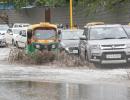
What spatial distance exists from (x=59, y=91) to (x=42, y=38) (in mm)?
11357

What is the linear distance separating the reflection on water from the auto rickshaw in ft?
29.0

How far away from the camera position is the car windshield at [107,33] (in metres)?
21.5

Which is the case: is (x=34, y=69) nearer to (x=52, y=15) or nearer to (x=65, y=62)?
(x=65, y=62)

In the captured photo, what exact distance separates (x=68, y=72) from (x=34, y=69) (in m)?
1.75

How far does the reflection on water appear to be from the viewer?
12.2m

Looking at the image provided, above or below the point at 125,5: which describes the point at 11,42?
below

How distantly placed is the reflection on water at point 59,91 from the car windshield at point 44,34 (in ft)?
31.1

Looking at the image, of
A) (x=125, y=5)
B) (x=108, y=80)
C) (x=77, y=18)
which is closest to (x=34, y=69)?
(x=108, y=80)

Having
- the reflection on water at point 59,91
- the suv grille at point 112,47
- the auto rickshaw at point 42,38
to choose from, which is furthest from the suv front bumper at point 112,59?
the reflection on water at point 59,91

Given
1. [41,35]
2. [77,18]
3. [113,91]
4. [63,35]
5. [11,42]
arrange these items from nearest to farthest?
[113,91], [41,35], [63,35], [11,42], [77,18]

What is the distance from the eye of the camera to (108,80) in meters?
15.7

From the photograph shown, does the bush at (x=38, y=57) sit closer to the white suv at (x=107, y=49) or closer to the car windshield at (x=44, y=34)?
the white suv at (x=107, y=49)

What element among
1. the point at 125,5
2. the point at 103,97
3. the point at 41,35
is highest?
the point at 125,5

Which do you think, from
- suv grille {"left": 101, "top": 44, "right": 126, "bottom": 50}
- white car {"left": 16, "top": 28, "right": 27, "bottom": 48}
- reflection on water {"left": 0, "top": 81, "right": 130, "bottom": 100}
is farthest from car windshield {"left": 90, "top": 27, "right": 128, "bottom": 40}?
white car {"left": 16, "top": 28, "right": 27, "bottom": 48}
